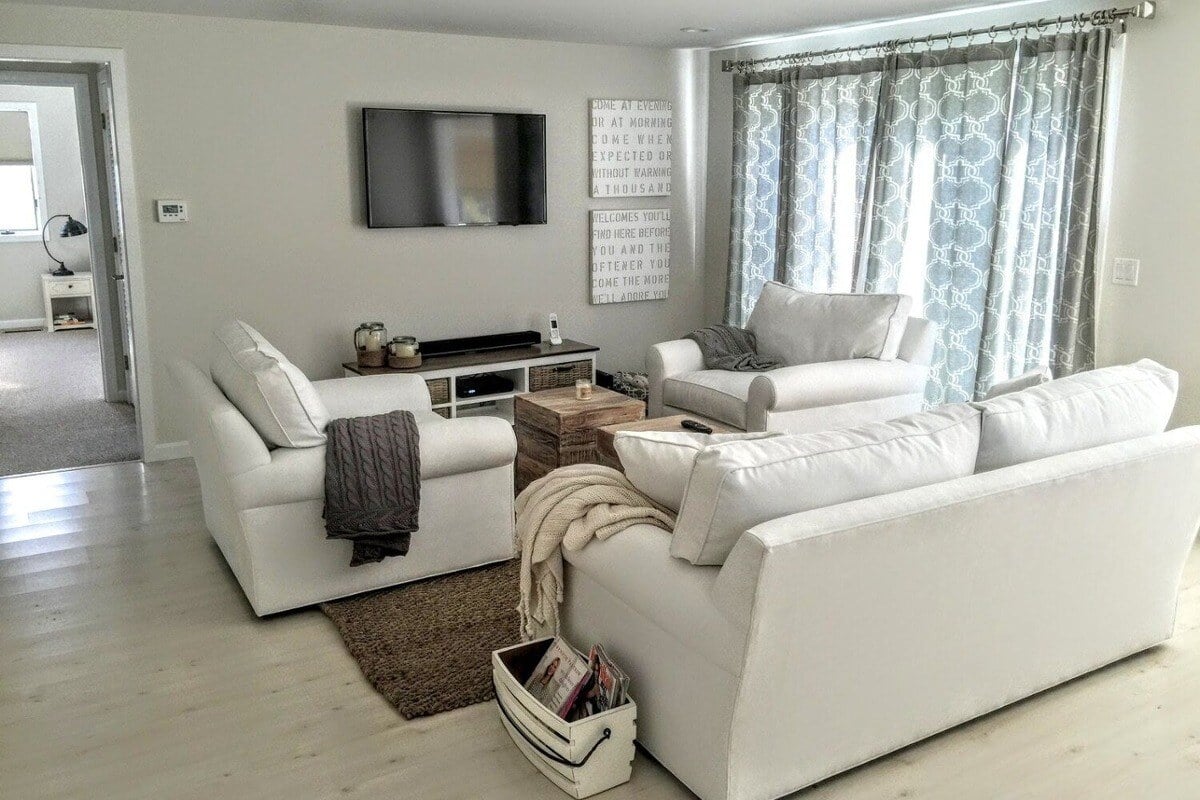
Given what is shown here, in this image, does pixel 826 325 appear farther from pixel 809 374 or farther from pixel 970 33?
pixel 970 33

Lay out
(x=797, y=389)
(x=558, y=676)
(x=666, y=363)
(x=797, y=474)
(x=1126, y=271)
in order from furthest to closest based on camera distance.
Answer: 1. (x=666, y=363)
2. (x=797, y=389)
3. (x=1126, y=271)
4. (x=558, y=676)
5. (x=797, y=474)

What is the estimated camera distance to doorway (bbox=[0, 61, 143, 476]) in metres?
5.89

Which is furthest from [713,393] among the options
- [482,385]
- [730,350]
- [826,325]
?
[482,385]

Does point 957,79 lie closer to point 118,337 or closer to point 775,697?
point 775,697

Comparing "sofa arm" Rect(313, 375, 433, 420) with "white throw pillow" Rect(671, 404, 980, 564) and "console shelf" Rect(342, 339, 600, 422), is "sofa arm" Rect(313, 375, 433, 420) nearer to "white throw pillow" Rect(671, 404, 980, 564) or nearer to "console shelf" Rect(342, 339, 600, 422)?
"console shelf" Rect(342, 339, 600, 422)

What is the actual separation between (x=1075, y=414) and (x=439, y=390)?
3.63m

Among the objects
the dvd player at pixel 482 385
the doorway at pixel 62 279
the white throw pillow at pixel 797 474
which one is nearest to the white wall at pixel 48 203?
the doorway at pixel 62 279

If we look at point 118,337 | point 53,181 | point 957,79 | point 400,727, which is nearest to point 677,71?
point 957,79

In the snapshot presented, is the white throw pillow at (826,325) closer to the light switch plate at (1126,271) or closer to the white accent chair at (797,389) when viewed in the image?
the white accent chair at (797,389)

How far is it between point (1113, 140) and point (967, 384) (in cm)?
139

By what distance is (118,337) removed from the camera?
680 cm

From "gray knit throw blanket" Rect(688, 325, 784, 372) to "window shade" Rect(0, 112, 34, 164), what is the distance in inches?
313

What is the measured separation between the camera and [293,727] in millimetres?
3014

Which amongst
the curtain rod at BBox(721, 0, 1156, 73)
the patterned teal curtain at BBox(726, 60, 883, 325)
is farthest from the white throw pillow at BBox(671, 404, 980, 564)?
the patterned teal curtain at BBox(726, 60, 883, 325)
